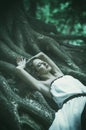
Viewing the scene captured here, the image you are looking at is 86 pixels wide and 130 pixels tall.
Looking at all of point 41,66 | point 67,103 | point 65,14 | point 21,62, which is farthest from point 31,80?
point 65,14

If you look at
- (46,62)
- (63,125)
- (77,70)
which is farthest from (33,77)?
(63,125)

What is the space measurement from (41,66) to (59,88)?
33cm

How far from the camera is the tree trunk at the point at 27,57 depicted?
2443mm

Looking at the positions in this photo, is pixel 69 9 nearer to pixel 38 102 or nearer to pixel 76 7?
pixel 76 7

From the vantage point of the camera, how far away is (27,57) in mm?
3217

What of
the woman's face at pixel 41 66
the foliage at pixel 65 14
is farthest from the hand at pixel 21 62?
the foliage at pixel 65 14

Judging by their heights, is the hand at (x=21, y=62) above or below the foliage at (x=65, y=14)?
below

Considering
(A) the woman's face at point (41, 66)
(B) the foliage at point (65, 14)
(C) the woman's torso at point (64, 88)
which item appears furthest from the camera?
(B) the foliage at point (65, 14)

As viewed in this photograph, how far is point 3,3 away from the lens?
383 centimetres

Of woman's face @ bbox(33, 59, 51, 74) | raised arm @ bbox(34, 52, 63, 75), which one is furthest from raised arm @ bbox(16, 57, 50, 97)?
raised arm @ bbox(34, 52, 63, 75)

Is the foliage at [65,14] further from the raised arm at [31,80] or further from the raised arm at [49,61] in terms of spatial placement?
the raised arm at [31,80]

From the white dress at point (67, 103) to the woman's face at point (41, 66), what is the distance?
0.18 metres

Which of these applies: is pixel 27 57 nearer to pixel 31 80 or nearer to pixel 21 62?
pixel 21 62

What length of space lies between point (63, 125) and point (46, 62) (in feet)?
2.88
